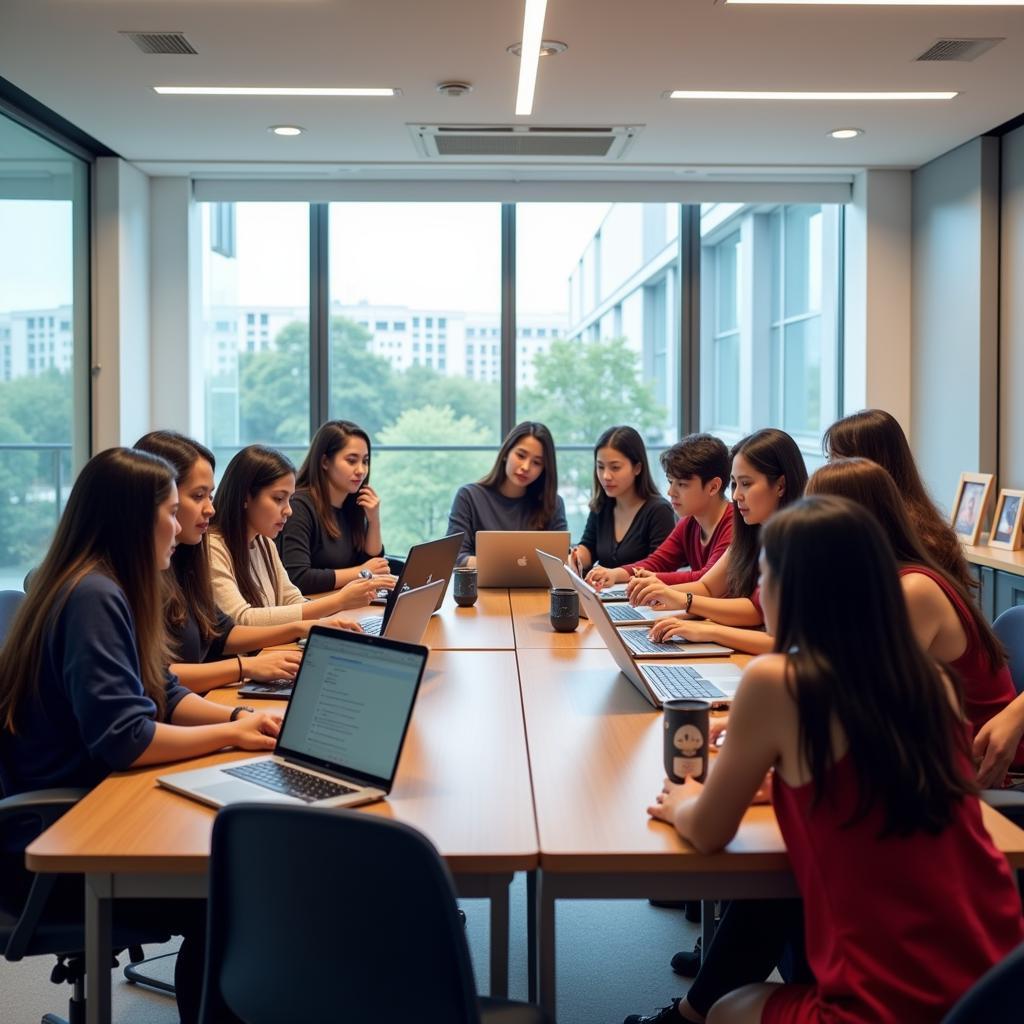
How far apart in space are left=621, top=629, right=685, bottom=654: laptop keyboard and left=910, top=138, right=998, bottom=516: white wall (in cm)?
299

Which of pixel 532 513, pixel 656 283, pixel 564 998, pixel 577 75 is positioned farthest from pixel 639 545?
pixel 656 283

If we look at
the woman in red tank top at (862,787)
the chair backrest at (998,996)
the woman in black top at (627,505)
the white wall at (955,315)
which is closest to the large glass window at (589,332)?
the white wall at (955,315)

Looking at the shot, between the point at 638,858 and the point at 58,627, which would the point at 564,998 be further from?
the point at 58,627

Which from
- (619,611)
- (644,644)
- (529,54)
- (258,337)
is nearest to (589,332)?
(258,337)

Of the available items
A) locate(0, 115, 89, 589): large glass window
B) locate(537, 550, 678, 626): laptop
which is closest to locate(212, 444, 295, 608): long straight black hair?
locate(537, 550, 678, 626): laptop

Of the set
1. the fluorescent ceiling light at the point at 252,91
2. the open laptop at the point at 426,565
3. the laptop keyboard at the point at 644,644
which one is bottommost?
the laptop keyboard at the point at 644,644

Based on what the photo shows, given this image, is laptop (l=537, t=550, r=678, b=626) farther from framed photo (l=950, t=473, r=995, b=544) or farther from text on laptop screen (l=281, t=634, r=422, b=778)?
framed photo (l=950, t=473, r=995, b=544)

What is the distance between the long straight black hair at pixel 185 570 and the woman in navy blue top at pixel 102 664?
46 centimetres

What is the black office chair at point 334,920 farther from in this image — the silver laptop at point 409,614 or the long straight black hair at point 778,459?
the long straight black hair at point 778,459

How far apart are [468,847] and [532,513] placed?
3350mm

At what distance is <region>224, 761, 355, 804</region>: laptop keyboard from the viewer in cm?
181

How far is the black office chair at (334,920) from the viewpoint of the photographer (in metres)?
1.35

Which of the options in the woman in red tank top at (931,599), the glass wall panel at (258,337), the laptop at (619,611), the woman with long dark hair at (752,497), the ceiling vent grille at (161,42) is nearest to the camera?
the woman in red tank top at (931,599)

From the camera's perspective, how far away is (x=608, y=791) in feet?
6.08
